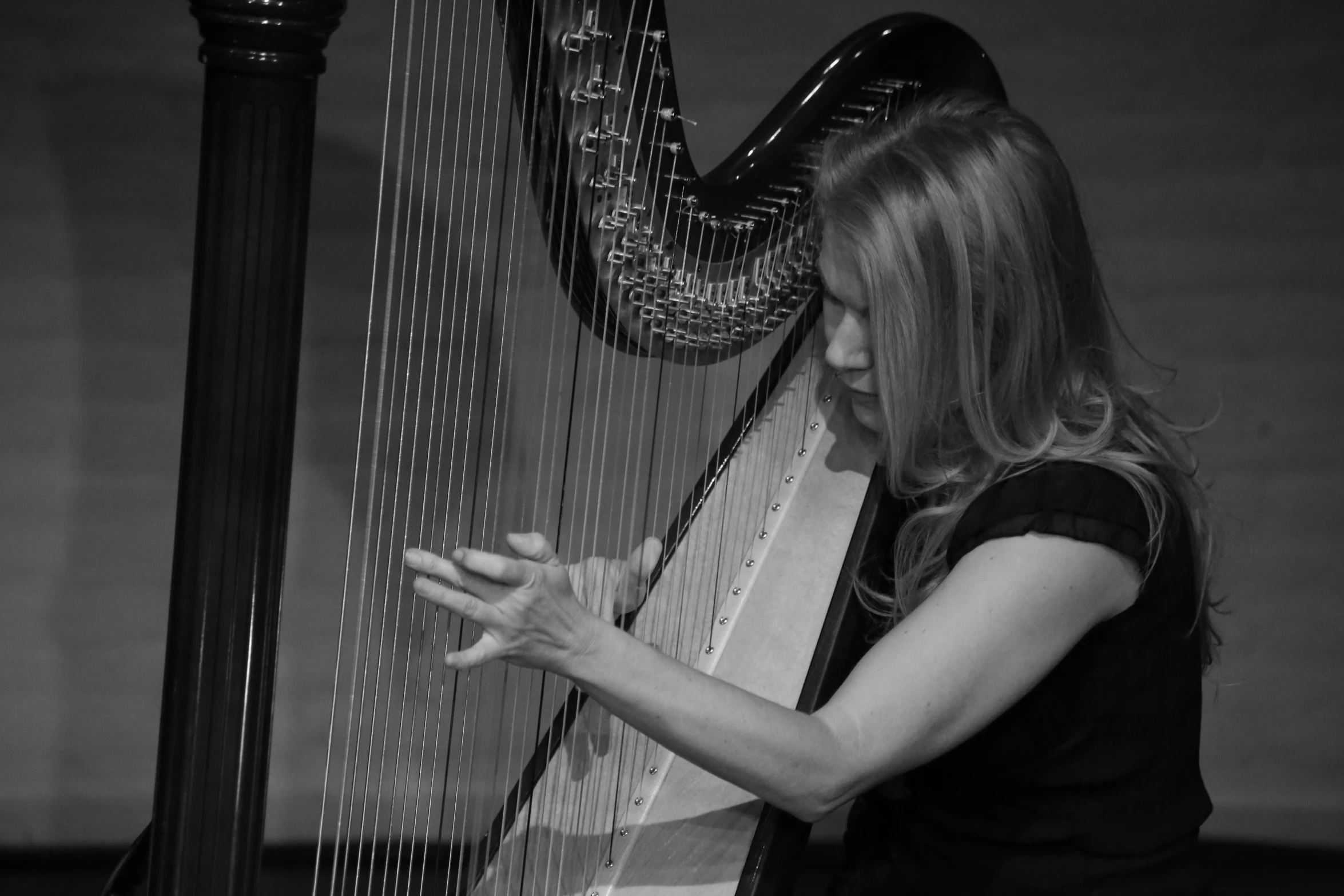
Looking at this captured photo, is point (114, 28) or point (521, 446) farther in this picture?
point (521, 446)

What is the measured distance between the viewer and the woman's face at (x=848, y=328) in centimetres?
150

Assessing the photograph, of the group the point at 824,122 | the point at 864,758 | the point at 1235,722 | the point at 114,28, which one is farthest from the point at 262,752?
the point at 1235,722

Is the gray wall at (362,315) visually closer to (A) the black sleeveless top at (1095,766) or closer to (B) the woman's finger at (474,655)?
(A) the black sleeveless top at (1095,766)

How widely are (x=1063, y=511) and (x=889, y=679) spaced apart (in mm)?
245

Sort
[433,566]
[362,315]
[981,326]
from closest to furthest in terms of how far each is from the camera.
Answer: [433,566] < [981,326] < [362,315]

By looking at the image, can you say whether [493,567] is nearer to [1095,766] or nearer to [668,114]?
[668,114]

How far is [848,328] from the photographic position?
1.52 m

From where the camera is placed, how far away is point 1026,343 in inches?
56.7

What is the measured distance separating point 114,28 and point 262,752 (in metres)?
2.21

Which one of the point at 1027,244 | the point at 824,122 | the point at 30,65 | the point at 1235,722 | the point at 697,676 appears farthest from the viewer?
the point at 1235,722

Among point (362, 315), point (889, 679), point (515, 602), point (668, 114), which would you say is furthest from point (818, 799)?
point (362, 315)

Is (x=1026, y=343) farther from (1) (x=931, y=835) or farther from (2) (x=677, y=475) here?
(2) (x=677, y=475)

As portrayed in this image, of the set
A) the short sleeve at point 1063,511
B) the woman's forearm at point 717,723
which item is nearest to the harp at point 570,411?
the woman's forearm at point 717,723

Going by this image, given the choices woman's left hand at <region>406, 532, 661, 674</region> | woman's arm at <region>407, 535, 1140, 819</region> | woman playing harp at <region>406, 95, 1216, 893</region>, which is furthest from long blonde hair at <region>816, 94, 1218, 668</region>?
woman's left hand at <region>406, 532, 661, 674</region>
